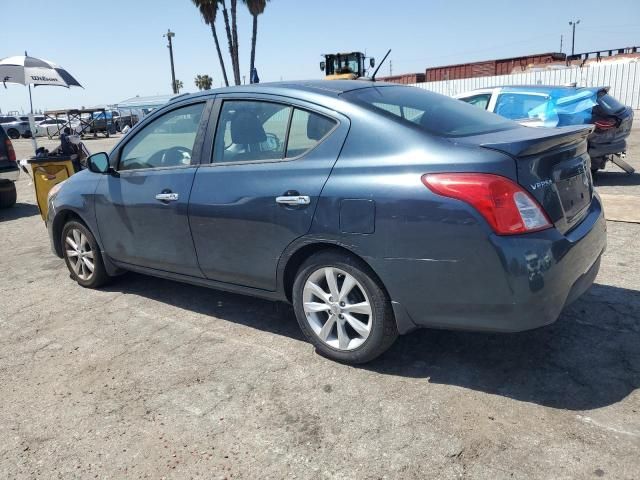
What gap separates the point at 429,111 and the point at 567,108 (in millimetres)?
5506

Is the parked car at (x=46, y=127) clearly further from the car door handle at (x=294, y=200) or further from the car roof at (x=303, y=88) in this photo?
the car door handle at (x=294, y=200)

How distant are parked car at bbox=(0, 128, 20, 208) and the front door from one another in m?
6.22

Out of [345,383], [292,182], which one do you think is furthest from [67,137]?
[345,383]

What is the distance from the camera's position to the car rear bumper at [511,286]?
8.21ft

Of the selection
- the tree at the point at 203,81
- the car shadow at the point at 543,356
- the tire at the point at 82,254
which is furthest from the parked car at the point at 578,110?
the tree at the point at 203,81

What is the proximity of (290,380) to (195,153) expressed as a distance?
5.58ft

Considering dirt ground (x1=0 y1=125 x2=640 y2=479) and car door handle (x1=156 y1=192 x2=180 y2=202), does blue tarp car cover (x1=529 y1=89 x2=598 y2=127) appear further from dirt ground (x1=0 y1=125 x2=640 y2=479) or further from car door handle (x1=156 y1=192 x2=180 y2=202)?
car door handle (x1=156 y1=192 x2=180 y2=202)

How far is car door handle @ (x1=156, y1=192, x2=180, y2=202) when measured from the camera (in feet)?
12.3

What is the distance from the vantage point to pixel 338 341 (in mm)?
3164

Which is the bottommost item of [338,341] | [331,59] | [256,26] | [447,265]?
[338,341]

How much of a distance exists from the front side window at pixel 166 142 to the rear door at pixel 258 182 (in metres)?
0.25

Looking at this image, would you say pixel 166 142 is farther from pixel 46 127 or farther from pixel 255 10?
pixel 46 127

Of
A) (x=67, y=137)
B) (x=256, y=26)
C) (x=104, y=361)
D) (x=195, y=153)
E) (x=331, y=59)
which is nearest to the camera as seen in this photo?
(x=104, y=361)

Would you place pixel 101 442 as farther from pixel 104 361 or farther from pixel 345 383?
pixel 345 383
